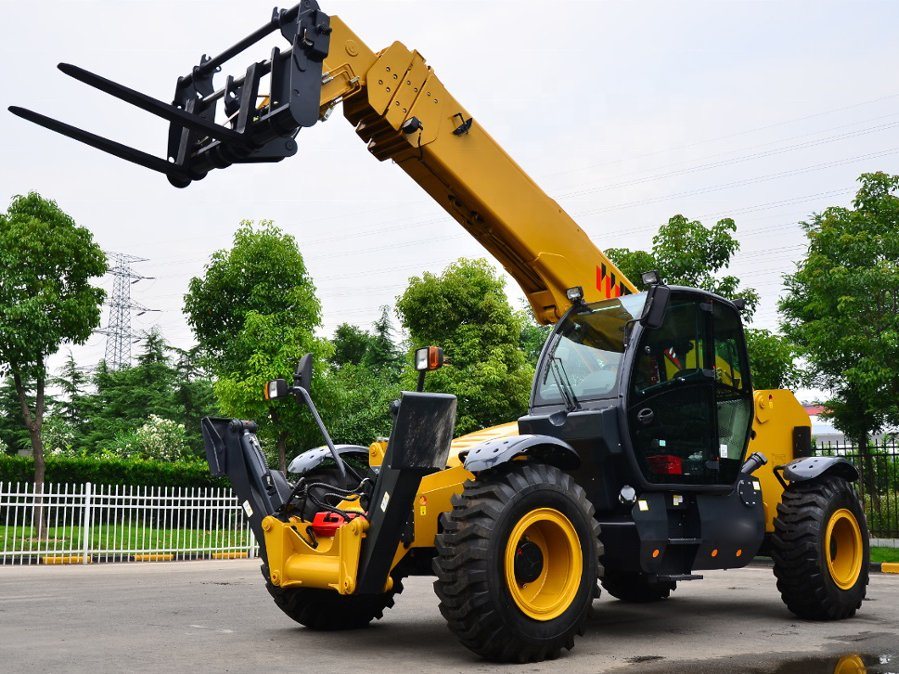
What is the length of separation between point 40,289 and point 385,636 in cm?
1389

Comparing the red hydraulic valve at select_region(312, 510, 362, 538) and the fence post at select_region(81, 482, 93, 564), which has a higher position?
the red hydraulic valve at select_region(312, 510, 362, 538)

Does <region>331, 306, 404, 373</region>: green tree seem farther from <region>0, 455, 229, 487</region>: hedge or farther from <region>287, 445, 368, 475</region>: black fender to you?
<region>287, 445, 368, 475</region>: black fender

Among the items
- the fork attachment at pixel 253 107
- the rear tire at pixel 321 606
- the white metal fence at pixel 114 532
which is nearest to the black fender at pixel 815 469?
the rear tire at pixel 321 606

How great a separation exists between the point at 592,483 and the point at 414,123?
299cm

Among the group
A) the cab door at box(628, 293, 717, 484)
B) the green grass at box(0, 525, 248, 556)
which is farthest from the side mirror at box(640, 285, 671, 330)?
the green grass at box(0, 525, 248, 556)

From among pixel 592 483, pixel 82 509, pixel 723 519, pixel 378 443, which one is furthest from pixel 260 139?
pixel 82 509

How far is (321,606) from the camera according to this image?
7.37 metres

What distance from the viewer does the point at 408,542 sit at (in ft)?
20.9

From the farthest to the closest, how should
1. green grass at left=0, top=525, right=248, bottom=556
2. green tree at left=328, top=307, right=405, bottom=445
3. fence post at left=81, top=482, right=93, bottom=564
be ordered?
green tree at left=328, top=307, right=405, bottom=445, green grass at left=0, top=525, right=248, bottom=556, fence post at left=81, top=482, right=93, bottom=564

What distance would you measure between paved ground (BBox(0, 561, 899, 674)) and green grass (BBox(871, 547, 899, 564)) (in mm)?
4951

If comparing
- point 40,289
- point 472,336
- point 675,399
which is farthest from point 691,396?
point 472,336

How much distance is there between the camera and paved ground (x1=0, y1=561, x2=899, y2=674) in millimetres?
5824

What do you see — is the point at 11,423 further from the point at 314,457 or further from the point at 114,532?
the point at 314,457

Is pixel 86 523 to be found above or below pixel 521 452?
below
